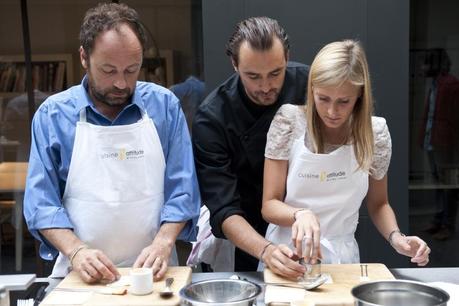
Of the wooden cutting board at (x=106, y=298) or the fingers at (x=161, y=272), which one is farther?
the fingers at (x=161, y=272)

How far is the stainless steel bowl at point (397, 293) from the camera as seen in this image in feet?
4.34

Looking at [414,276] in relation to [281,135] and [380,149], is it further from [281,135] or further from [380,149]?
[281,135]

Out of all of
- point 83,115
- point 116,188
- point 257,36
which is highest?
point 257,36

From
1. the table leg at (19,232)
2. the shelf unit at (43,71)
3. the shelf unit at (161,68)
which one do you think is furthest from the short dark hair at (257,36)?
the table leg at (19,232)

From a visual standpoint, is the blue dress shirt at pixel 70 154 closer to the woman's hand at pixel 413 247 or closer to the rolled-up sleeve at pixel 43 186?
the rolled-up sleeve at pixel 43 186

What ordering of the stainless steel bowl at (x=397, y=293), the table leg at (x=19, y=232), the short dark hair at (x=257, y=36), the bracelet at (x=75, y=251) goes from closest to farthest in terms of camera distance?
the stainless steel bowl at (x=397, y=293) → the bracelet at (x=75, y=251) → the short dark hair at (x=257, y=36) → the table leg at (x=19, y=232)

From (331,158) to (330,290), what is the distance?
43 cm

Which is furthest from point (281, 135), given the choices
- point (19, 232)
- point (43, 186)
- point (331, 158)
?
point (19, 232)

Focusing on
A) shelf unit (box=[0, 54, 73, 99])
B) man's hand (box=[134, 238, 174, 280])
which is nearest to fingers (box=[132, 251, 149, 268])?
man's hand (box=[134, 238, 174, 280])

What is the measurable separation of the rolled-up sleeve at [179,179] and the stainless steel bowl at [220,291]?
411mm

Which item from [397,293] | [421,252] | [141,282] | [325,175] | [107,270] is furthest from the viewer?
[325,175]

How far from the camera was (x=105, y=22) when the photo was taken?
1.76 meters

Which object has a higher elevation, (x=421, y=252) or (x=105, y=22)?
(x=105, y=22)

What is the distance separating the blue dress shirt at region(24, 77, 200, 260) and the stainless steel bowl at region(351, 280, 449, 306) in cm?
65
